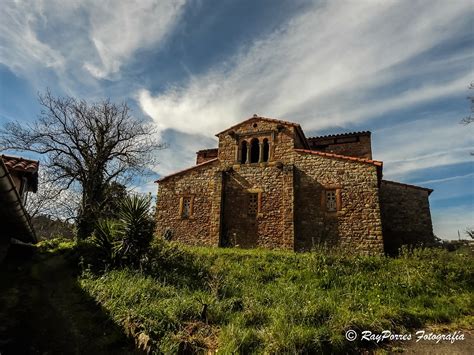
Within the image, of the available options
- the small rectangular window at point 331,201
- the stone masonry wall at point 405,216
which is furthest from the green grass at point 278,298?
the stone masonry wall at point 405,216

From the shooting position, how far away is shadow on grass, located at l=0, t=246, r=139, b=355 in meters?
5.62

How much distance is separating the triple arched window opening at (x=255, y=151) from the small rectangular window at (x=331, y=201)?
4165mm

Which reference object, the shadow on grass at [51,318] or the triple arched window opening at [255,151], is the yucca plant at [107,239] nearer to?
the shadow on grass at [51,318]

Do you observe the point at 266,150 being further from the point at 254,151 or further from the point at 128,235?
the point at 128,235

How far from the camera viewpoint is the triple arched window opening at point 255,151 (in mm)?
17719

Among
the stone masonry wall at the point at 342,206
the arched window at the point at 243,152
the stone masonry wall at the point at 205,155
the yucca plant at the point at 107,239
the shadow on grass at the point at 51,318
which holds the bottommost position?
Answer: the shadow on grass at the point at 51,318

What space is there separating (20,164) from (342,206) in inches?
552

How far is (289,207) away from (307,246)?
2205 mm

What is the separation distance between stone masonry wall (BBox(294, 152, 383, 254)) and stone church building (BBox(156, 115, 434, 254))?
0.05 meters

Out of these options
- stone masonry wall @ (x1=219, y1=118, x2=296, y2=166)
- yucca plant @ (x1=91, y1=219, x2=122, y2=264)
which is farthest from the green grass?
stone masonry wall @ (x1=219, y1=118, x2=296, y2=166)

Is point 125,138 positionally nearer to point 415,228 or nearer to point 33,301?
point 33,301

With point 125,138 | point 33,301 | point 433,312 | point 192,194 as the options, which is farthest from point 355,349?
point 125,138

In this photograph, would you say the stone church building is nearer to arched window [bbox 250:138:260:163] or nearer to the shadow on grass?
arched window [bbox 250:138:260:163]

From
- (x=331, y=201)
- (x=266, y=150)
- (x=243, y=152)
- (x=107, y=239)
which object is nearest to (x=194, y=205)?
(x=243, y=152)
